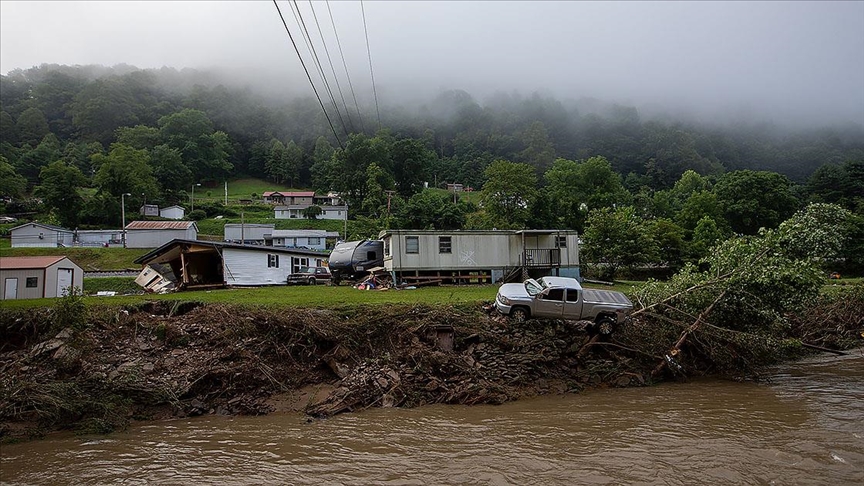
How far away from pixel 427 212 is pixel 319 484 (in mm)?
53995

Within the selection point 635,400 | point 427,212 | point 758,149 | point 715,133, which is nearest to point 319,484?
point 635,400

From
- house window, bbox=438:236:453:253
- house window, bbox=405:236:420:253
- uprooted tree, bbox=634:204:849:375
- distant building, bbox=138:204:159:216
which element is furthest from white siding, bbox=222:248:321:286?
distant building, bbox=138:204:159:216

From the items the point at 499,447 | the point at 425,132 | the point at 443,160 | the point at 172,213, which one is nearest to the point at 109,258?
the point at 172,213

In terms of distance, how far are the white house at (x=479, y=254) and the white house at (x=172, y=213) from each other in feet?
186

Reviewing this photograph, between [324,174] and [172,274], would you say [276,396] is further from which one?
[324,174]

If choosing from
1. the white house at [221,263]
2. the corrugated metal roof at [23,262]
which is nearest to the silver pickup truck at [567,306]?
the corrugated metal roof at [23,262]

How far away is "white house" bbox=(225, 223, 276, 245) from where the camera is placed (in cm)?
6638

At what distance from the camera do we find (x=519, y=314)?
16406 millimetres

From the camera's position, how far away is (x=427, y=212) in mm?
62188

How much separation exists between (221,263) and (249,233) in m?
41.3

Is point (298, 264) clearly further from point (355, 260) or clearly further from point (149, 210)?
point (149, 210)

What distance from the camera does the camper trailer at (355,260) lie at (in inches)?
1144

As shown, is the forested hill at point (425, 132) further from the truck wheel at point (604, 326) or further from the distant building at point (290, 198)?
the truck wheel at point (604, 326)

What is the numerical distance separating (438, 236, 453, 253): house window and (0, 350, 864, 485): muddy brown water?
14.4 meters
